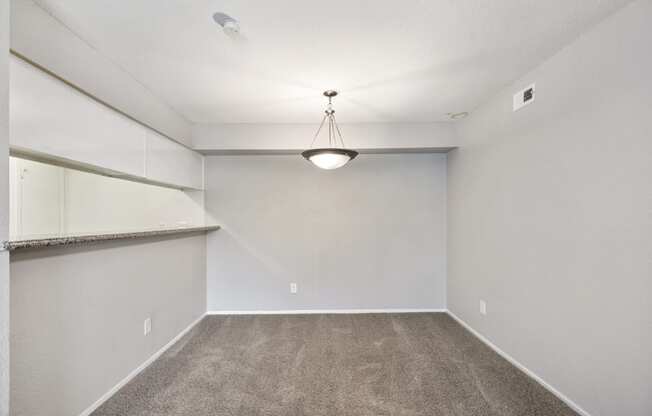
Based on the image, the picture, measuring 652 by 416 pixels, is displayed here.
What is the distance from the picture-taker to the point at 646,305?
1362 mm

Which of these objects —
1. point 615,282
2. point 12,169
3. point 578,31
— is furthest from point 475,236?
point 12,169

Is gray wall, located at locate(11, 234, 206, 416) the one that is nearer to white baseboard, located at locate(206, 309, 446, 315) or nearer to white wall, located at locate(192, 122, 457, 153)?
white baseboard, located at locate(206, 309, 446, 315)

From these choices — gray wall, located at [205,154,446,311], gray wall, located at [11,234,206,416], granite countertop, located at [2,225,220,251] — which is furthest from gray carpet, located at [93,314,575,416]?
granite countertop, located at [2,225,220,251]

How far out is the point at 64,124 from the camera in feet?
5.26

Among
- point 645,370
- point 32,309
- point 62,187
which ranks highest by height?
point 62,187

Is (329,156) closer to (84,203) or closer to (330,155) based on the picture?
(330,155)

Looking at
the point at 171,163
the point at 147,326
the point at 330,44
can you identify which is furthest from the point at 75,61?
the point at 147,326

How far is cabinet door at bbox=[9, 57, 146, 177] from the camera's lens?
1.35m

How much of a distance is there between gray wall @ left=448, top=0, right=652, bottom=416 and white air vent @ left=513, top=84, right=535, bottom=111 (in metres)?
0.05

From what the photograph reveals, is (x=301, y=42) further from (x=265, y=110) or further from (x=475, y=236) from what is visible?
(x=475, y=236)

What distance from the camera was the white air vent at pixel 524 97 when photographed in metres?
2.10

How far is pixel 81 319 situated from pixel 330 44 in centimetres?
234

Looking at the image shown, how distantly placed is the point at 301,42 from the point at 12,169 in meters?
2.76

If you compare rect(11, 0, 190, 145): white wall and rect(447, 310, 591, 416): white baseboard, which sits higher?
rect(11, 0, 190, 145): white wall
